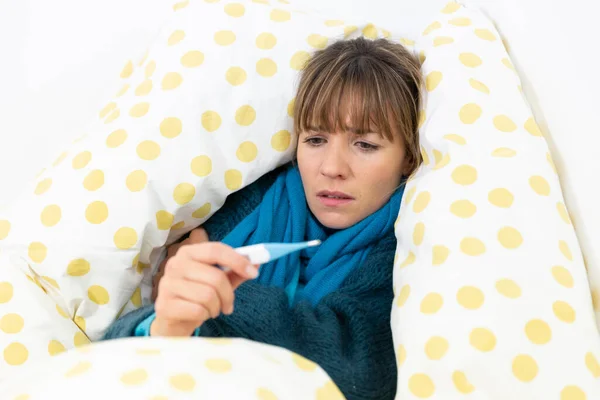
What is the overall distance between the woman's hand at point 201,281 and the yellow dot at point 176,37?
21.7 inches

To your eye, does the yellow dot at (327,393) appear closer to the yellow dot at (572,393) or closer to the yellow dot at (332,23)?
the yellow dot at (572,393)

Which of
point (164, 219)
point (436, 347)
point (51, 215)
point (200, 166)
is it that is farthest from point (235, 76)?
point (436, 347)

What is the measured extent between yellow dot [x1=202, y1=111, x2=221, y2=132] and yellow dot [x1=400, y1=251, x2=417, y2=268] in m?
0.40

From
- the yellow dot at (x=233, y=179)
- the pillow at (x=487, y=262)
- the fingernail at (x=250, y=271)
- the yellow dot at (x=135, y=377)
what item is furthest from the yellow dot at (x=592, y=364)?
the yellow dot at (x=233, y=179)

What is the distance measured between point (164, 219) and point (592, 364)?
660 millimetres

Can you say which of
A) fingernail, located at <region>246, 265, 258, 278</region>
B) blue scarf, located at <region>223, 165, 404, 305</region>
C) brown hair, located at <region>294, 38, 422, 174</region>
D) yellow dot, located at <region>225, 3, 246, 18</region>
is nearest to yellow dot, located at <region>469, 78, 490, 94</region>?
brown hair, located at <region>294, 38, 422, 174</region>

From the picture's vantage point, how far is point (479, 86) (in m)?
1.12

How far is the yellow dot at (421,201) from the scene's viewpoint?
101 centimetres

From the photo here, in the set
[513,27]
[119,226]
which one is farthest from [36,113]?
[513,27]

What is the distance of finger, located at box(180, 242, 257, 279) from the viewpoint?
0.77 meters

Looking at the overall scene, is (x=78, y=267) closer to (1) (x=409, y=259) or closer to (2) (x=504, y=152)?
(1) (x=409, y=259)

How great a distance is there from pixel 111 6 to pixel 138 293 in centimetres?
71

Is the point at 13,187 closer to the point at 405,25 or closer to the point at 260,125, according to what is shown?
the point at 260,125

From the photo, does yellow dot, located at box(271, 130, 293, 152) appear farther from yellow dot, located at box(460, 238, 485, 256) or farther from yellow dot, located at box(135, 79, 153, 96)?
yellow dot, located at box(460, 238, 485, 256)
